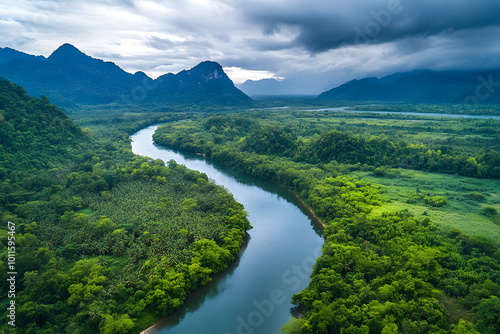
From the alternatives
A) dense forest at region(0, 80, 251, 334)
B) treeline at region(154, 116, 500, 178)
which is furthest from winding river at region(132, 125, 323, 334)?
treeline at region(154, 116, 500, 178)

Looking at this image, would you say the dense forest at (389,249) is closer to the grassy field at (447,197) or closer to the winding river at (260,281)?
the grassy field at (447,197)

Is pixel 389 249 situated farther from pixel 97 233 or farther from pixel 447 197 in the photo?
pixel 97 233

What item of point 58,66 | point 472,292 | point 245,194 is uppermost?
point 58,66

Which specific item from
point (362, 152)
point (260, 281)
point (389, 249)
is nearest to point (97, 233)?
point (260, 281)

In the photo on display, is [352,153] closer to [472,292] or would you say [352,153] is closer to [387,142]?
[387,142]

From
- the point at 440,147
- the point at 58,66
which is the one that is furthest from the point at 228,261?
the point at 58,66

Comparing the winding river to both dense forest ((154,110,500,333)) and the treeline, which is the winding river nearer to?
dense forest ((154,110,500,333))
